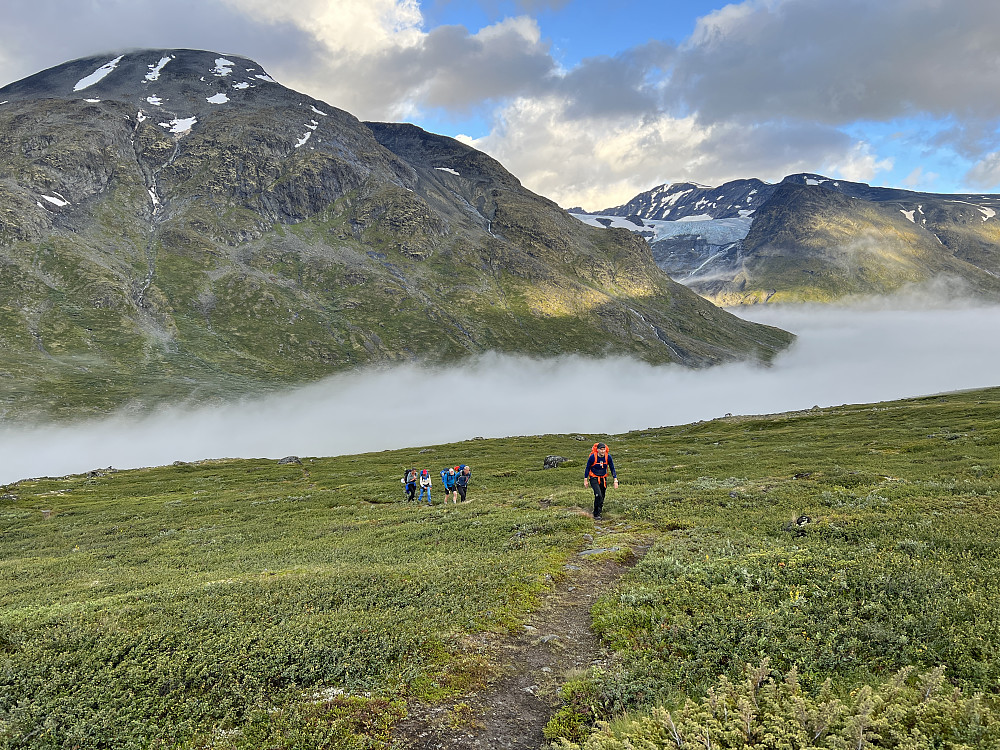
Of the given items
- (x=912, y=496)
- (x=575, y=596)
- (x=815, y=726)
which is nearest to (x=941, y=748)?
(x=815, y=726)

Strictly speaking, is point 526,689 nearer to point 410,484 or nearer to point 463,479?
point 463,479

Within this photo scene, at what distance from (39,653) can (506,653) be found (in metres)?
11.3

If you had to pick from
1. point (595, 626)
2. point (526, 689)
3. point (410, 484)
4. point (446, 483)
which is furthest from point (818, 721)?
point (410, 484)

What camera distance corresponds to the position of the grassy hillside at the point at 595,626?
8.36 metres

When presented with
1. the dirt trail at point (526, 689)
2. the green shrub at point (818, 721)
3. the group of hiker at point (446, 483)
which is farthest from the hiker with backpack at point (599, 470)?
the green shrub at point (818, 721)

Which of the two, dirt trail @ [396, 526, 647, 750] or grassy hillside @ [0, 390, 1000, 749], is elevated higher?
grassy hillside @ [0, 390, 1000, 749]

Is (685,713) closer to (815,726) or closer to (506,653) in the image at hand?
(815,726)

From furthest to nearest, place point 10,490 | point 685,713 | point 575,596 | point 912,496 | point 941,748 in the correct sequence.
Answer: point 10,490 < point 912,496 < point 575,596 < point 685,713 < point 941,748

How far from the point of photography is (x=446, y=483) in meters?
40.3

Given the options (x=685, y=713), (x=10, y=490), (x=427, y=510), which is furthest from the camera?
(x=10, y=490)

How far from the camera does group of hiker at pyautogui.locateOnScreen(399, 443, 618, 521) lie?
25.8 m

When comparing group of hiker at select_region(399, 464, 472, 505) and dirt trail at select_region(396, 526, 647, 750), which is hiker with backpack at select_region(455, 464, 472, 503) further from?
dirt trail at select_region(396, 526, 647, 750)

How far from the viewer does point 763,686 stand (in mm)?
8859

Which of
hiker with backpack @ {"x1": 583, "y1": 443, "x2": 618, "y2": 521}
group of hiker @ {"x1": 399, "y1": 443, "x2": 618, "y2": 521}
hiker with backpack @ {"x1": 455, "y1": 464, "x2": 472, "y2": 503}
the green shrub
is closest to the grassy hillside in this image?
the green shrub
